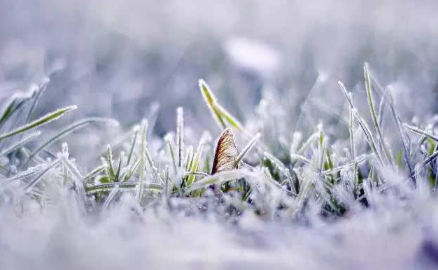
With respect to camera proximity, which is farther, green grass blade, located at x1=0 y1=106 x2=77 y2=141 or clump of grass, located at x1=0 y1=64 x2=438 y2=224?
green grass blade, located at x1=0 y1=106 x2=77 y2=141

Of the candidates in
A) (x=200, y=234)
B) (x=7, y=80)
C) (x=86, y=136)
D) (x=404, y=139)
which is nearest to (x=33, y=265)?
(x=200, y=234)

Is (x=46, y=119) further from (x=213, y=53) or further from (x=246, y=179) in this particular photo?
(x=213, y=53)

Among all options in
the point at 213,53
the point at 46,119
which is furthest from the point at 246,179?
the point at 213,53

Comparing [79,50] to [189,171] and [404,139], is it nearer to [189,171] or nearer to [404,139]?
[189,171]

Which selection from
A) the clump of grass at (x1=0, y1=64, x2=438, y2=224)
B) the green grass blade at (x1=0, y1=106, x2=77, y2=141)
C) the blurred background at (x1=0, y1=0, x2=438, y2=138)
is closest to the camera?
the clump of grass at (x1=0, y1=64, x2=438, y2=224)

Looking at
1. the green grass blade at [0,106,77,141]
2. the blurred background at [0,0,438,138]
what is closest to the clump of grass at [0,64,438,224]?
the green grass blade at [0,106,77,141]

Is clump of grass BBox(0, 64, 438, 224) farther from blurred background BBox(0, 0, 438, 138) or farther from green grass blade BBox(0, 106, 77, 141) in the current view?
blurred background BBox(0, 0, 438, 138)

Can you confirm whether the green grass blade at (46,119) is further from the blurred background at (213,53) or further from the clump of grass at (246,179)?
the blurred background at (213,53)

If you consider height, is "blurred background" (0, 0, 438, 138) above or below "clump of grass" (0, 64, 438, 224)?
above
